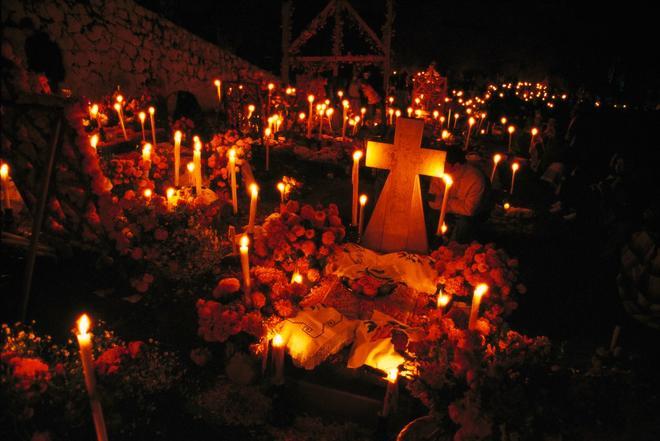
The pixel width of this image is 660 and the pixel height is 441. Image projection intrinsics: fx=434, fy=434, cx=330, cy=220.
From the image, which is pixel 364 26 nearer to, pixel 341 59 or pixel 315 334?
pixel 341 59

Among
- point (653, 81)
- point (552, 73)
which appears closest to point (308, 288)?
point (653, 81)

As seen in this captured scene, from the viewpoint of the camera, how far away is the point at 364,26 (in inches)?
576

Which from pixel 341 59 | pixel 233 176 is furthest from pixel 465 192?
pixel 341 59

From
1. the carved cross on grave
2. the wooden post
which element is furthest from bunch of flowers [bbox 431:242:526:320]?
the wooden post

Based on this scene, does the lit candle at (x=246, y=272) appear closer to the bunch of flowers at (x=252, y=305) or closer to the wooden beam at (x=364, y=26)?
the bunch of flowers at (x=252, y=305)

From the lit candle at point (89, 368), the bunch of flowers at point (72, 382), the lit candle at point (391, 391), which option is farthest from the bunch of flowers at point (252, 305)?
the lit candle at point (391, 391)

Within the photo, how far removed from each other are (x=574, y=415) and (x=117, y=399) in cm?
293

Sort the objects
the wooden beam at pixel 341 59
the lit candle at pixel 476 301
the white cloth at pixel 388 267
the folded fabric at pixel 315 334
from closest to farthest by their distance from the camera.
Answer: the lit candle at pixel 476 301 < the folded fabric at pixel 315 334 < the white cloth at pixel 388 267 < the wooden beam at pixel 341 59

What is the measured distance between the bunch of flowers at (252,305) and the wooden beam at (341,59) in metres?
12.2

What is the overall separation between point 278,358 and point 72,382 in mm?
1395

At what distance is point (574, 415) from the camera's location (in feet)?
7.41

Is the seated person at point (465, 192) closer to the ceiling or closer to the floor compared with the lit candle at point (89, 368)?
closer to the ceiling

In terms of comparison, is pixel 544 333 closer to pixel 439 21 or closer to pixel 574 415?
pixel 574 415

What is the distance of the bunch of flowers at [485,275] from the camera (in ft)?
13.0
